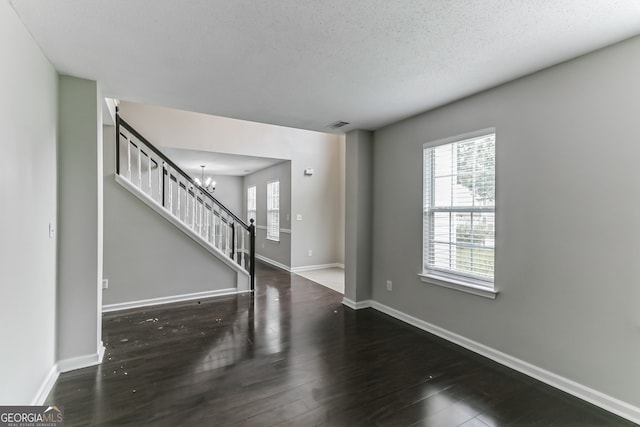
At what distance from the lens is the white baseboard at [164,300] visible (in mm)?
3906

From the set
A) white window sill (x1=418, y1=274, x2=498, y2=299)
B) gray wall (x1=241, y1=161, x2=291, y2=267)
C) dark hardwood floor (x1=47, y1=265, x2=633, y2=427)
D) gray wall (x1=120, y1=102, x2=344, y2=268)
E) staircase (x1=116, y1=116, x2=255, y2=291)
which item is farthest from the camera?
gray wall (x1=241, y1=161, x2=291, y2=267)

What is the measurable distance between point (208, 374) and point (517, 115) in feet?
11.0

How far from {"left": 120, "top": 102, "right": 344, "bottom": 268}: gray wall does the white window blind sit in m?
3.62

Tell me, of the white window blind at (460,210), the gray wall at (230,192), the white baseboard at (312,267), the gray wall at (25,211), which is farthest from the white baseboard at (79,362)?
the gray wall at (230,192)

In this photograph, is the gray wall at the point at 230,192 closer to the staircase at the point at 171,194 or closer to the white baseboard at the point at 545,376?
the staircase at the point at 171,194

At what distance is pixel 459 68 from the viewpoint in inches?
91.7

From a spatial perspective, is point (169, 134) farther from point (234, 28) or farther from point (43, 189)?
point (234, 28)

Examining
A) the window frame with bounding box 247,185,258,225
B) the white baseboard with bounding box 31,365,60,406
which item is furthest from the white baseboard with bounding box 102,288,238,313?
the window frame with bounding box 247,185,258,225

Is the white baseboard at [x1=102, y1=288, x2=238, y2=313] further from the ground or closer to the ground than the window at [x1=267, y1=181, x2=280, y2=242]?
closer to the ground

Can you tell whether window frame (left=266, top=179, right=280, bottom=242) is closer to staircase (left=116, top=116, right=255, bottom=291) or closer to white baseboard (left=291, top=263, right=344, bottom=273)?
white baseboard (left=291, top=263, right=344, bottom=273)

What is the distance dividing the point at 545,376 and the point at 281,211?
5469mm

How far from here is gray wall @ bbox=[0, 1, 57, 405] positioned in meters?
1.56

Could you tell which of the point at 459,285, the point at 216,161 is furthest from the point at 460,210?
the point at 216,161

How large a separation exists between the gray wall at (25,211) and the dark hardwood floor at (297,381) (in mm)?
435
